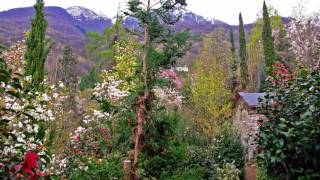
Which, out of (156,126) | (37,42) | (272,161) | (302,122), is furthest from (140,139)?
(37,42)

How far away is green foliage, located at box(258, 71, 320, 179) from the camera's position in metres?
4.53

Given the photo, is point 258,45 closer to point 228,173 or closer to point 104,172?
point 228,173

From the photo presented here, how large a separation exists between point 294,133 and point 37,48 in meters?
9.12

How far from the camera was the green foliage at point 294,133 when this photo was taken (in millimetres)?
4531

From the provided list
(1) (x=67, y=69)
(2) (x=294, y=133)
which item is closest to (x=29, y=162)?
(2) (x=294, y=133)

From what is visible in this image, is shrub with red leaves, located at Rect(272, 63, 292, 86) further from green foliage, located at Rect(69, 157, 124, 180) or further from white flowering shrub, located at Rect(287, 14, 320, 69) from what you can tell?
white flowering shrub, located at Rect(287, 14, 320, 69)

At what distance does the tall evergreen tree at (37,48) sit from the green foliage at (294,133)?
25.2ft

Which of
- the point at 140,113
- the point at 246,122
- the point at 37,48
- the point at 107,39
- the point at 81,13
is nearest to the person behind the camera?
the point at 140,113

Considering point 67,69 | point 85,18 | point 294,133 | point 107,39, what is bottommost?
point 67,69

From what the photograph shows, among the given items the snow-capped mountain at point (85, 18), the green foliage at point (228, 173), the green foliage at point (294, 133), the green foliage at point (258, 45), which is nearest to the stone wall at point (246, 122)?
the green foliage at point (228, 173)

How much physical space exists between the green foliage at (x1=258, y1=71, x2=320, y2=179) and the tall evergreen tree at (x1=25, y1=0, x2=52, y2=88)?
7675 millimetres

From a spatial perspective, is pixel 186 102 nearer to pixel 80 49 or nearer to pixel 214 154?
pixel 214 154

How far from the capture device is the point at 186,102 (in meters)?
20.5

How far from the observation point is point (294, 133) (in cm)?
463
